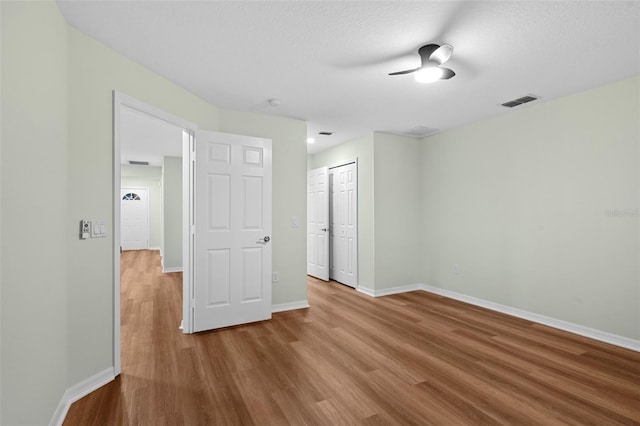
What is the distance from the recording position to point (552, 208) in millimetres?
3459

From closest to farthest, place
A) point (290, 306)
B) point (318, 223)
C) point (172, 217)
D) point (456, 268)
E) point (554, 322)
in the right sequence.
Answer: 1. point (554, 322)
2. point (290, 306)
3. point (456, 268)
4. point (318, 223)
5. point (172, 217)

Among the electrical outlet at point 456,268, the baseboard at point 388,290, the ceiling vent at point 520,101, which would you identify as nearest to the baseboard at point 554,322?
the electrical outlet at point 456,268

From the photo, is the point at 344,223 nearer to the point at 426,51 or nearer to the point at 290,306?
the point at 290,306

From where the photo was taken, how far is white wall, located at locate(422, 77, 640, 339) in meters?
2.95

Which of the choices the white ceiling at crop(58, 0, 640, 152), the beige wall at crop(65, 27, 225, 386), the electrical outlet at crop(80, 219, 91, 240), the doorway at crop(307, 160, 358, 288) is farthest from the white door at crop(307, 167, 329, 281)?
the electrical outlet at crop(80, 219, 91, 240)

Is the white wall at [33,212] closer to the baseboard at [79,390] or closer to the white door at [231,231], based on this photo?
the baseboard at [79,390]

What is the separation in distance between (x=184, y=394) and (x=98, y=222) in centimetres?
137

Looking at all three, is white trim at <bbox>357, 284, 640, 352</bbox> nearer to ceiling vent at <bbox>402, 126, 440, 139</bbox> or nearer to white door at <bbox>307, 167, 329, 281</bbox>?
white door at <bbox>307, 167, 329, 281</bbox>

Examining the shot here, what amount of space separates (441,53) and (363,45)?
0.56m

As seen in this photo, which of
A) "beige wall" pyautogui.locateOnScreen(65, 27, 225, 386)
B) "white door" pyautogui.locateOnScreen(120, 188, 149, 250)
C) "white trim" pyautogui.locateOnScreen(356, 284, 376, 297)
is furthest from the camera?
"white door" pyautogui.locateOnScreen(120, 188, 149, 250)

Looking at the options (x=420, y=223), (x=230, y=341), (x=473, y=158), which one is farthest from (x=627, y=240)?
(x=230, y=341)

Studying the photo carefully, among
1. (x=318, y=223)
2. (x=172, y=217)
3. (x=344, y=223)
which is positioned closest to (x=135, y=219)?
(x=172, y=217)

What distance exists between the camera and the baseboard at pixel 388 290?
4762mm

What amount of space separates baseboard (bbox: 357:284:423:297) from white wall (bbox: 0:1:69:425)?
370cm
